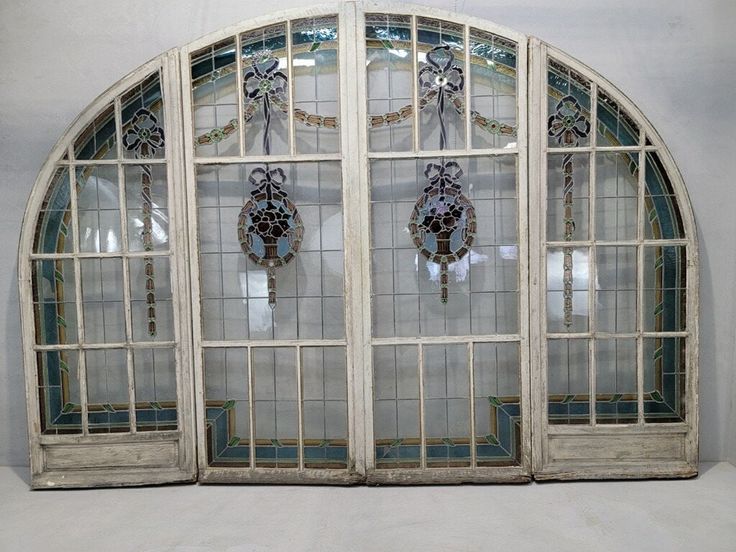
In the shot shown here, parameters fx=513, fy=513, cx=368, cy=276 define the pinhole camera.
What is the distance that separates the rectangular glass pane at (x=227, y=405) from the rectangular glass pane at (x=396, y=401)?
60 centimetres

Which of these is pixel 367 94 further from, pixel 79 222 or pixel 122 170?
pixel 79 222

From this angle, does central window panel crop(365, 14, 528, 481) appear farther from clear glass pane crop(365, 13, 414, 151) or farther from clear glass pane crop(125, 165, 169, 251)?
clear glass pane crop(125, 165, 169, 251)

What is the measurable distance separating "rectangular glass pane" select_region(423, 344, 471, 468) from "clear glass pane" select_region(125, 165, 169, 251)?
51.9 inches

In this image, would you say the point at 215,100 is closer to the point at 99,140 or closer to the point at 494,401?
the point at 99,140

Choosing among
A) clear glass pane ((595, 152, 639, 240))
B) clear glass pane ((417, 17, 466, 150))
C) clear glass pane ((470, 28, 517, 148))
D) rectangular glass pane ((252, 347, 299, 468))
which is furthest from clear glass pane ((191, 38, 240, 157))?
clear glass pane ((595, 152, 639, 240))

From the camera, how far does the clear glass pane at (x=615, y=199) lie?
2.30 m

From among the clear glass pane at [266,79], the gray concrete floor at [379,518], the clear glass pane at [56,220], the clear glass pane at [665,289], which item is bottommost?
the gray concrete floor at [379,518]

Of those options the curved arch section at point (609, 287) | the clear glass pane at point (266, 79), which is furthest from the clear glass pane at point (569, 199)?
the clear glass pane at point (266, 79)

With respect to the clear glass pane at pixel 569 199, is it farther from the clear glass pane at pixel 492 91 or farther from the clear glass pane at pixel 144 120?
the clear glass pane at pixel 144 120

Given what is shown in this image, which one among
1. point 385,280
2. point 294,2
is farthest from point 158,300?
point 294,2

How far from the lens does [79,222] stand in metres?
2.30

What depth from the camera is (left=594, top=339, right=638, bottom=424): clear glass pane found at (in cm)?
231

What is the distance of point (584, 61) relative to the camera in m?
2.37

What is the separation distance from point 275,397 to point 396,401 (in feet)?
1.83
